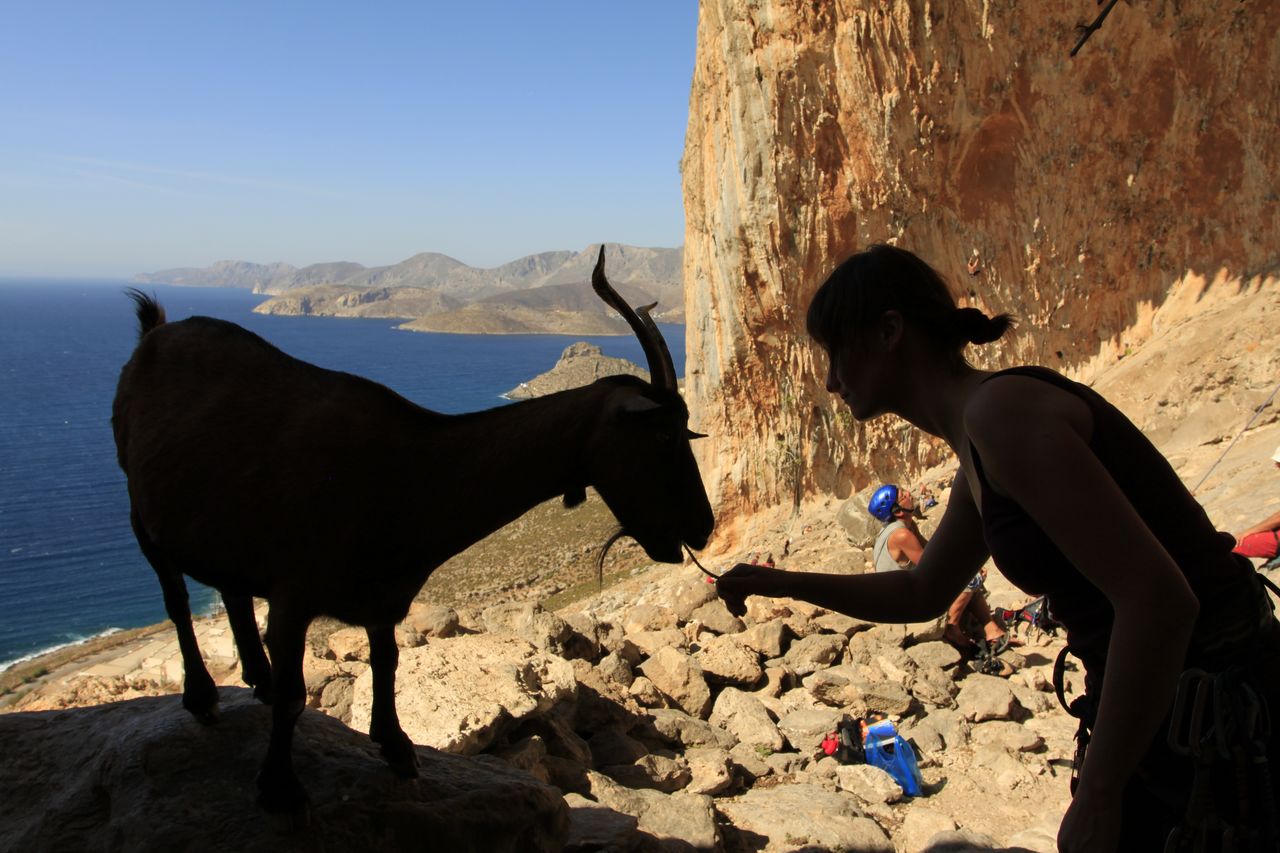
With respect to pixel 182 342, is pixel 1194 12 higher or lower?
higher

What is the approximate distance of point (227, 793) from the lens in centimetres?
294

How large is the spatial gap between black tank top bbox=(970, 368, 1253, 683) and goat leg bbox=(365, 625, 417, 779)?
2216 mm

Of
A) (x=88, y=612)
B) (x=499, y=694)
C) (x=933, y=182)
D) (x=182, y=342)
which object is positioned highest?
(x=933, y=182)

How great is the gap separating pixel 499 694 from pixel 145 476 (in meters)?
2.88

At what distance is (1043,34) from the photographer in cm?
1672

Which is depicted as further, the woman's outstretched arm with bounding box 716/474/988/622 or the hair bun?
the woman's outstretched arm with bounding box 716/474/988/622

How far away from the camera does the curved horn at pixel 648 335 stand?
104 inches

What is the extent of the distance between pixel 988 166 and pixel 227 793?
18.9 metres

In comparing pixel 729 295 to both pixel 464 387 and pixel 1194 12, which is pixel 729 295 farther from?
pixel 464 387

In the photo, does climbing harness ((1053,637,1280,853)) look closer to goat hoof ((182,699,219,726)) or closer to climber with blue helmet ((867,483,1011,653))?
goat hoof ((182,699,219,726))

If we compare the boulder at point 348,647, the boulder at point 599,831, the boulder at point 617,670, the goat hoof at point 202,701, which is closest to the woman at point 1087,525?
the boulder at point 599,831

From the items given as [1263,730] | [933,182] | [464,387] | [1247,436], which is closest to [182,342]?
[1263,730]

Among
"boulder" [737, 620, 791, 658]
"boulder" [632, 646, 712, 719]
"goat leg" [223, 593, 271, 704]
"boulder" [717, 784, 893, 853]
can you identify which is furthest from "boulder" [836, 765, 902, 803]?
"goat leg" [223, 593, 271, 704]

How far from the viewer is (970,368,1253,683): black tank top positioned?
169 centimetres
